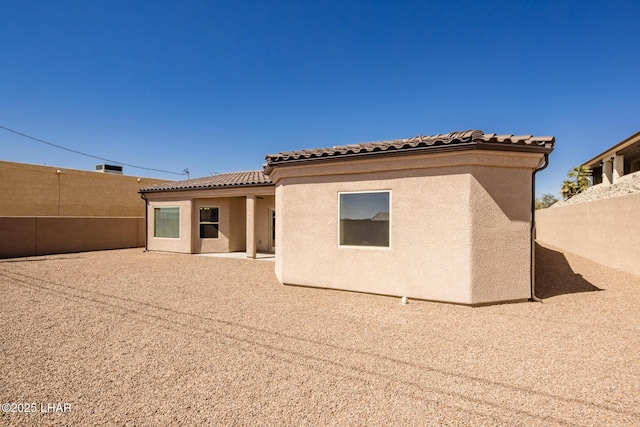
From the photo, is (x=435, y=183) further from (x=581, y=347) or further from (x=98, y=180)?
(x=98, y=180)

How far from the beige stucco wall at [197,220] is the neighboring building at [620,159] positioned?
85.9 ft

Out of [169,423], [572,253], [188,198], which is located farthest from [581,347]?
[188,198]

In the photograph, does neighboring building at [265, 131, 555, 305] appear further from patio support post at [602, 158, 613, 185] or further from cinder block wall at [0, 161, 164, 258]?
patio support post at [602, 158, 613, 185]

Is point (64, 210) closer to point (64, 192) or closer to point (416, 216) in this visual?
point (64, 192)

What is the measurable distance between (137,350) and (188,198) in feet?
41.3

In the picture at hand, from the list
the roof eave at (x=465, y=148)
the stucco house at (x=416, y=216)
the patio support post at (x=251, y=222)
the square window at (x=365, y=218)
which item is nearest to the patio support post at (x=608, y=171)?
the stucco house at (x=416, y=216)

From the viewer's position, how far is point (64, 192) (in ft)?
70.2

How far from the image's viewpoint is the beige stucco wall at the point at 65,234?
15.8 m

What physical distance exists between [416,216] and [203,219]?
1240cm

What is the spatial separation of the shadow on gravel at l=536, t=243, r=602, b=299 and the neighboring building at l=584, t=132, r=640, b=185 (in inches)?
733

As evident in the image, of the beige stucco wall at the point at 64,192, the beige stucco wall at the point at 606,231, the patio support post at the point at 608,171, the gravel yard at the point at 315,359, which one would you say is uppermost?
the patio support post at the point at 608,171

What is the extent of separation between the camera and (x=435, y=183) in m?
6.89

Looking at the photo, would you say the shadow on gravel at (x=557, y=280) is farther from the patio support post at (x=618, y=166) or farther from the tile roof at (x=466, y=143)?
the patio support post at (x=618, y=166)

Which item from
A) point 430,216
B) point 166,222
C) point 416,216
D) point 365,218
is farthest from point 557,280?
point 166,222
